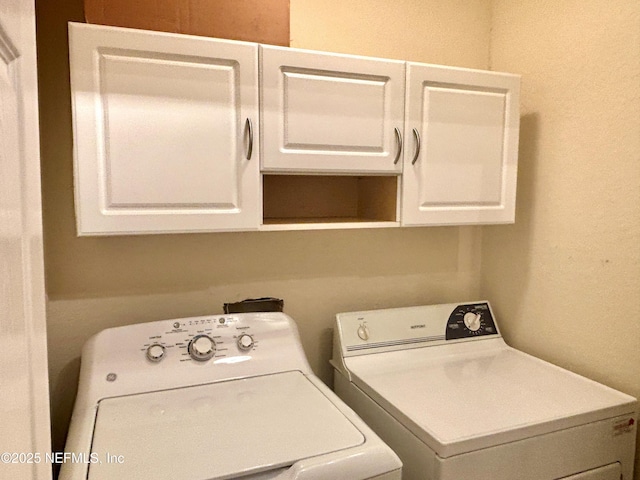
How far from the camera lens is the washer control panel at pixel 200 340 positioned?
1396 mm

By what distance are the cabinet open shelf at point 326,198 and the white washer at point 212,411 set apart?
0.42 m

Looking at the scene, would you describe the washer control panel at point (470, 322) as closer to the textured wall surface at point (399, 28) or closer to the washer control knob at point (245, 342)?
the washer control knob at point (245, 342)

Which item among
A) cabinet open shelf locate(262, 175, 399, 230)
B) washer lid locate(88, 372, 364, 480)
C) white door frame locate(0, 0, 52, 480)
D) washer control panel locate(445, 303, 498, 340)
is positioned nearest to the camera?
white door frame locate(0, 0, 52, 480)

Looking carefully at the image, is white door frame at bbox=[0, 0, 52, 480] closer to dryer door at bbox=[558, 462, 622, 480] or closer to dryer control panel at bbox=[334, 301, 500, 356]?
dryer control panel at bbox=[334, 301, 500, 356]

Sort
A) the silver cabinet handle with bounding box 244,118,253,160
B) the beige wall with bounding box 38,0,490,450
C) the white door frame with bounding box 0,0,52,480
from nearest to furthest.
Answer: the white door frame with bounding box 0,0,52,480, the silver cabinet handle with bounding box 244,118,253,160, the beige wall with bounding box 38,0,490,450

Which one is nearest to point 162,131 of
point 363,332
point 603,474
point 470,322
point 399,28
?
point 363,332

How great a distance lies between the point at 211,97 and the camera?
50.2 inches

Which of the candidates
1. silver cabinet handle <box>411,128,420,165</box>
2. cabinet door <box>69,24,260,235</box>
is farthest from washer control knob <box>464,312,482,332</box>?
cabinet door <box>69,24,260,235</box>

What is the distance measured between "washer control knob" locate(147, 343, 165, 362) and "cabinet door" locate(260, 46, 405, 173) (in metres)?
0.64

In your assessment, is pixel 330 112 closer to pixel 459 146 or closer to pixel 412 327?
pixel 459 146

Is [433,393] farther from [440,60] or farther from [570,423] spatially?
[440,60]

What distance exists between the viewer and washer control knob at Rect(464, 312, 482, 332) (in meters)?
1.87

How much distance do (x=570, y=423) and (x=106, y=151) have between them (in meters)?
1.48

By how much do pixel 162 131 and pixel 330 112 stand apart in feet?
1.64
